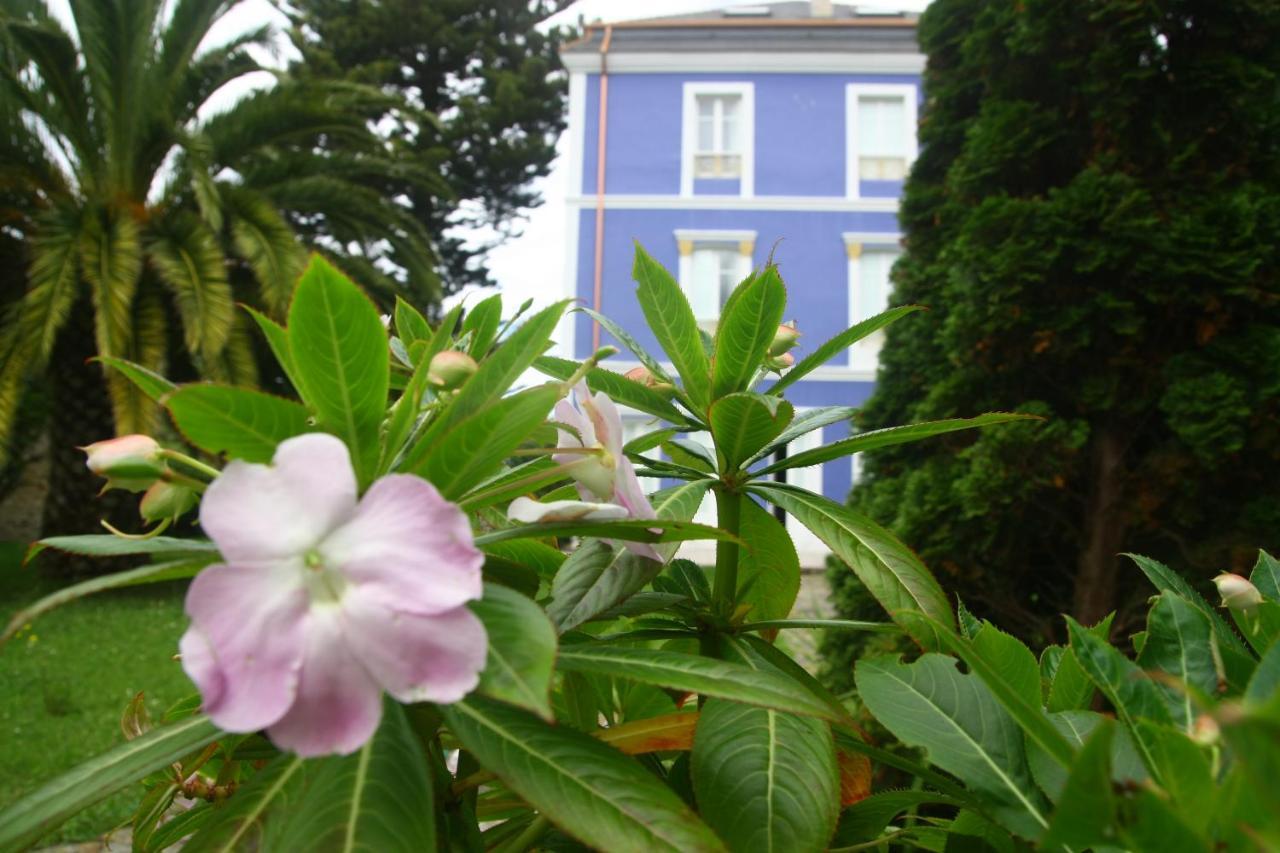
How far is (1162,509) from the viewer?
2.72m

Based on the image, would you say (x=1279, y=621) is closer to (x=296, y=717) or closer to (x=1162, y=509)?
(x=296, y=717)

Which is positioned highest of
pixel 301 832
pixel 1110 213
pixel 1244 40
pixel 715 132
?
pixel 715 132

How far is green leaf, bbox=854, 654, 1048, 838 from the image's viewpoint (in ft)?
1.48

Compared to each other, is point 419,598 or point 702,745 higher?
point 419,598

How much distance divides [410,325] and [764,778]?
469mm

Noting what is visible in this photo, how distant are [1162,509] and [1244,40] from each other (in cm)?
152

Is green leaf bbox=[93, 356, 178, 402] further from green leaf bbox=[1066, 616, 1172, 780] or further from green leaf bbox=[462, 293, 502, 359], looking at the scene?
green leaf bbox=[1066, 616, 1172, 780]

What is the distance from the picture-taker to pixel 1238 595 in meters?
0.58

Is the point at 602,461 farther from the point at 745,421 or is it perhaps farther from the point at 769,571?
the point at 769,571

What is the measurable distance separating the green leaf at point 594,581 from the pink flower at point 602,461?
0.01 metres

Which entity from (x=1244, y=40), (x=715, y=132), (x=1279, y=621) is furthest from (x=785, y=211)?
(x=1279, y=621)

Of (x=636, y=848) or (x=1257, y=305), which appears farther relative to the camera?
(x=1257, y=305)

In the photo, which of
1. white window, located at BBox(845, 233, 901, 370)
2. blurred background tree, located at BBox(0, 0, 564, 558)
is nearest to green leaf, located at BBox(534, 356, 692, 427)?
blurred background tree, located at BBox(0, 0, 564, 558)

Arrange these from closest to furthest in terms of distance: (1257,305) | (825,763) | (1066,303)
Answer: (825,763) < (1257,305) < (1066,303)
